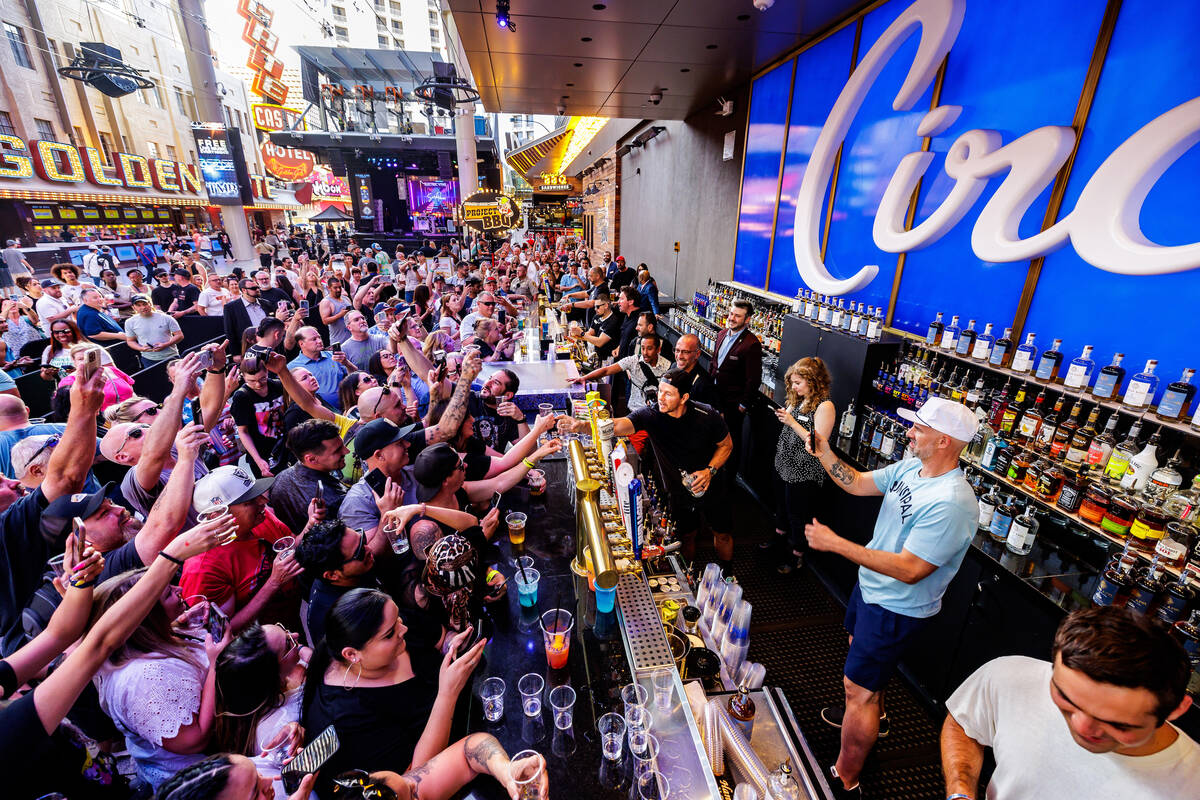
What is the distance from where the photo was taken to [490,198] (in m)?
11.9

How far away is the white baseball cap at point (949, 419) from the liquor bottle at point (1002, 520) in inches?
43.1

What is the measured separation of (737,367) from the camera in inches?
179

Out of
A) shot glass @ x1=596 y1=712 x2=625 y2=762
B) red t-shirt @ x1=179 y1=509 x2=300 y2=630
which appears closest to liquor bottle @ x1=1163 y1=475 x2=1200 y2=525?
shot glass @ x1=596 y1=712 x2=625 y2=762

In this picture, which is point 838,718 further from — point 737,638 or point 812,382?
point 812,382

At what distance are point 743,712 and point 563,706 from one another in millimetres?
627

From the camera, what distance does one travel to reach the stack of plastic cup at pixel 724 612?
1894mm

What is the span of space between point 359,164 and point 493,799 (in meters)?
31.6

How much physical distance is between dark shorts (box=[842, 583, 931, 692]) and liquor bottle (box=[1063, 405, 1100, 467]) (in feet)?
4.06

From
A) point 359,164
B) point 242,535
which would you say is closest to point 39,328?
point 242,535

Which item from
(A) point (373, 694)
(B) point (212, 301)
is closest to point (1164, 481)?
(A) point (373, 694)

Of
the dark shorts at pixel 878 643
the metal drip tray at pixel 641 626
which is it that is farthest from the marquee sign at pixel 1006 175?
the metal drip tray at pixel 641 626

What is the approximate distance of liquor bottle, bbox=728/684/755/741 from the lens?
5.46 ft

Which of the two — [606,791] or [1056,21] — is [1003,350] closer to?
[1056,21]

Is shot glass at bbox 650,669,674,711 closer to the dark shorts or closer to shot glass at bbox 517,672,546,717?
shot glass at bbox 517,672,546,717
